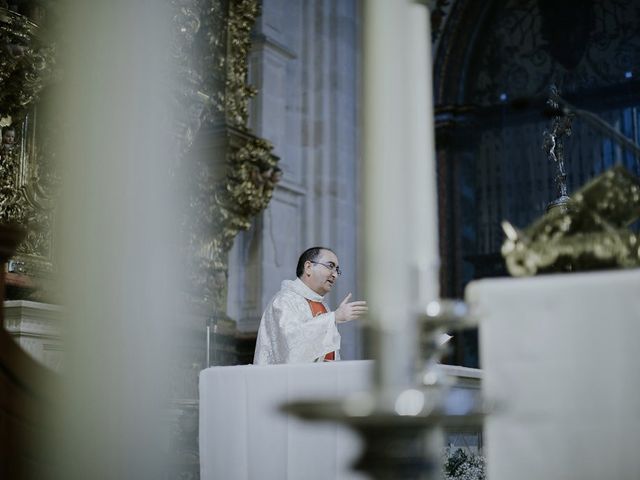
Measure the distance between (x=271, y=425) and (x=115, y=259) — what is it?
6.29 feet

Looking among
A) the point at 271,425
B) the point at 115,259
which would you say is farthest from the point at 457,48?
the point at 115,259

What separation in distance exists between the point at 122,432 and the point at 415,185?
0.81 m

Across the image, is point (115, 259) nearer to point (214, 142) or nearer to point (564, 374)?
point (564, 374)

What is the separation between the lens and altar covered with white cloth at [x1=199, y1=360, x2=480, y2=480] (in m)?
3.49

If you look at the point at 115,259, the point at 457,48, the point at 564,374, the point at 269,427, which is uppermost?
the point at 457,48

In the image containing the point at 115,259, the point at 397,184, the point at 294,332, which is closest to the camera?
the point at 397,184

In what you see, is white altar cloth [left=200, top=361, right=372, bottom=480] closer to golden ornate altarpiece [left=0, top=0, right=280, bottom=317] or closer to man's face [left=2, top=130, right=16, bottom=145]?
man's face [left=2, top=130, right=16, bottom=145]

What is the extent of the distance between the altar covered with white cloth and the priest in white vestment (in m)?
0.71

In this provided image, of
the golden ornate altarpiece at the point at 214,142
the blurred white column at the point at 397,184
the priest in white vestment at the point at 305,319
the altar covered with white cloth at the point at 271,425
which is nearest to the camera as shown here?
the blurred white column at the point at 397,184

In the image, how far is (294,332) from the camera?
187 inches

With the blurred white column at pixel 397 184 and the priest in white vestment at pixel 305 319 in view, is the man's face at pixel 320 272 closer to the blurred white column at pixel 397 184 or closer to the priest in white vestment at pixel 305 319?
the priest in white vestment at pixel 305 319

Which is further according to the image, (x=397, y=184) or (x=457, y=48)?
(x=457, y=48)

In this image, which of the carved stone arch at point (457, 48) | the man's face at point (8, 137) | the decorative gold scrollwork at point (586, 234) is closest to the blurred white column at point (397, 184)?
the decorative gold scrollwork at point (586, 234)

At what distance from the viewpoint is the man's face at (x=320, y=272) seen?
17.8ft
